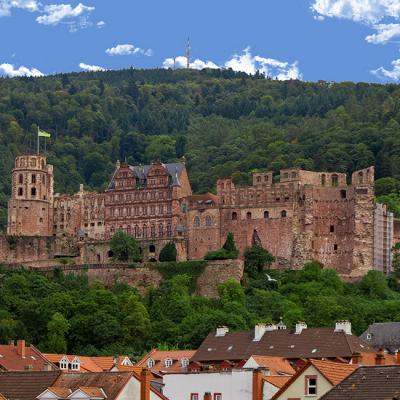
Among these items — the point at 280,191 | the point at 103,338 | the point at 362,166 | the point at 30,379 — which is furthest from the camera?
the point at 362,166

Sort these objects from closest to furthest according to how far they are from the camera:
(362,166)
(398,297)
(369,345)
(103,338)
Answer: (369,345)
(103,338)
(398,297)
(362,166)

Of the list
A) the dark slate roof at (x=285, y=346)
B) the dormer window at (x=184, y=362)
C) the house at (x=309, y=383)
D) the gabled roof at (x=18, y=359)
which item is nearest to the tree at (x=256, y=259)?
the gabled roof at (x=18, y=359)

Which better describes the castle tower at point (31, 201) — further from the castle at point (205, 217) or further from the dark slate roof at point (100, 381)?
the dark slate roof at point (100, 381)

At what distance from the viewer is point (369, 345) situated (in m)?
84.2

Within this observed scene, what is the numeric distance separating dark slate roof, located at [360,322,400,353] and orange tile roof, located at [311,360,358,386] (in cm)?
3983

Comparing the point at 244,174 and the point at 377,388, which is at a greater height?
the point at 244,174

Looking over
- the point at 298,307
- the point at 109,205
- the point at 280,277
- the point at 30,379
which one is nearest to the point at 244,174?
the point at 109,205

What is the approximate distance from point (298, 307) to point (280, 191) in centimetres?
1835

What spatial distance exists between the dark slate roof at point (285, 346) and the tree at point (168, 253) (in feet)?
165

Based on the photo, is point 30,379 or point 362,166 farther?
point 362,166

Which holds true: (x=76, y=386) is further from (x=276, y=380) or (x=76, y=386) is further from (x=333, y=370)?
(x=333, y=370)

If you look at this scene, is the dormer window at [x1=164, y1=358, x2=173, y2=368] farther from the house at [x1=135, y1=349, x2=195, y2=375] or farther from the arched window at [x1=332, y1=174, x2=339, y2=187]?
the arched window at [x1=332, y1=174, x2=339, y2=187]

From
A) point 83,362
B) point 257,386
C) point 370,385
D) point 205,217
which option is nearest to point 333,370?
point 370,385

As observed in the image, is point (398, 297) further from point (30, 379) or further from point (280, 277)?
point (30, 379)
